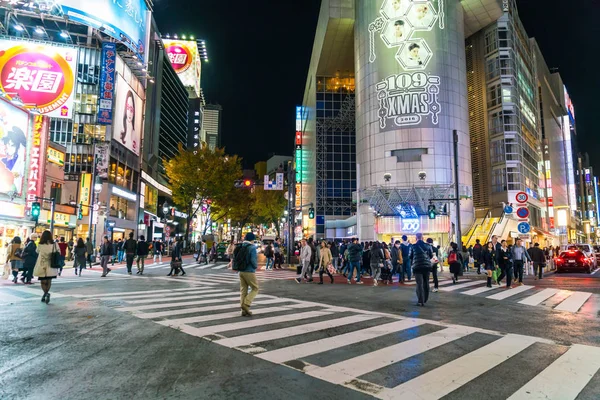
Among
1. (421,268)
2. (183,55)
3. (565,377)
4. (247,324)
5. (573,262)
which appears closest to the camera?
(565,377)

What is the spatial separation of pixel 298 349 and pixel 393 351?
1.41 meters

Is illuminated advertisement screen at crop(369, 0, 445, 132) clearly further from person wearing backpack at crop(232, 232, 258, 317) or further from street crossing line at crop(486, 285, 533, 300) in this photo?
person wearing backpack at crop(232, 232, 258, 317)

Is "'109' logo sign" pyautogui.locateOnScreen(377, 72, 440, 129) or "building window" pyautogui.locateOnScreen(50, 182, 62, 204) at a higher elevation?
"'109' logo sign" pyautogui.locateOnScreen(377, 72, 440, 129)

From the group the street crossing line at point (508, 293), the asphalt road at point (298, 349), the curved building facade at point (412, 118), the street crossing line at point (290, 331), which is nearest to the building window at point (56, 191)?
the asphalt road at point (298, 349)

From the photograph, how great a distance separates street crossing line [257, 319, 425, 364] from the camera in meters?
5.23

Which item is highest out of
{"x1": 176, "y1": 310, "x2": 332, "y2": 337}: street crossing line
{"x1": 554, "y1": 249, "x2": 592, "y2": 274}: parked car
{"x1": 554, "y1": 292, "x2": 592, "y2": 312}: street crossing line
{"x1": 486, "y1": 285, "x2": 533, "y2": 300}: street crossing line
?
{"x1": 554, "y1": 249, "x2": 592, "y2": 274}: parked car

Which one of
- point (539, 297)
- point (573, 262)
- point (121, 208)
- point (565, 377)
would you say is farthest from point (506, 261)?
point (121, 208)

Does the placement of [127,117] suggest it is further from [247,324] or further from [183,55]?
[183,55]

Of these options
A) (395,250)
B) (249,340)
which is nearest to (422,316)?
(249,340)

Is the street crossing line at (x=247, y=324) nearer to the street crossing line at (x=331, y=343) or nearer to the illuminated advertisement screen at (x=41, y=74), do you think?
the street crossing line at (x=331, y=343)

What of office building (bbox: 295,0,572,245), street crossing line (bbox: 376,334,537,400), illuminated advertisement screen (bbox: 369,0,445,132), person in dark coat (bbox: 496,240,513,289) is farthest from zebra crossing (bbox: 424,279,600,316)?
illuminated advertisement screen (bbox: 369,0,445,132)

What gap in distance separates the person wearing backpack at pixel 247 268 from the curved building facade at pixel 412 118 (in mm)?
27061

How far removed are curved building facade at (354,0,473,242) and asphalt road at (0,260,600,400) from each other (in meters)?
24.4

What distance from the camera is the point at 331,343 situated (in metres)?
5.98
